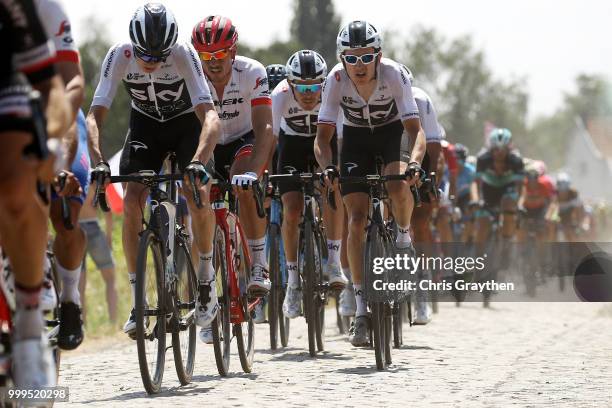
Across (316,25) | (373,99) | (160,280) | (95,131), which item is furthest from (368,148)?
(316,25)

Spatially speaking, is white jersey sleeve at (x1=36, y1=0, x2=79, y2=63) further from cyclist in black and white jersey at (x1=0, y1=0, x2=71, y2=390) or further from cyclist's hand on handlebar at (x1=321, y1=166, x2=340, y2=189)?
cyclist's hand on handlebar at (x1=321, y1=166, x2=340, y2=189)

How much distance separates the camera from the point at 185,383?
9.15 meters

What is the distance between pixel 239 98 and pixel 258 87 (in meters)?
0.23

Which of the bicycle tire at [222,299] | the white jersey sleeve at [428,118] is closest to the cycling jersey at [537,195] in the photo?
the white jersey sleeve at [428,118]

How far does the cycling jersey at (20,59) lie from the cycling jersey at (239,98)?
522cm

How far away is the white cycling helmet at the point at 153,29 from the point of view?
878 cm

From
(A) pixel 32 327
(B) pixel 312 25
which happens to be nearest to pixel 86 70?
(B) pixel 312 25

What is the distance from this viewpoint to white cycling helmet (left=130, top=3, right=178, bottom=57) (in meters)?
8.78

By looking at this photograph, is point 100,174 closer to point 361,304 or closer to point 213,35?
point 213,35

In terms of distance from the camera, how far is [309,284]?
11711 mm

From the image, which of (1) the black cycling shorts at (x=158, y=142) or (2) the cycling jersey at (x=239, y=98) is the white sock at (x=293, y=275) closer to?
(2) the cycling jersey at (x=239, y=98)

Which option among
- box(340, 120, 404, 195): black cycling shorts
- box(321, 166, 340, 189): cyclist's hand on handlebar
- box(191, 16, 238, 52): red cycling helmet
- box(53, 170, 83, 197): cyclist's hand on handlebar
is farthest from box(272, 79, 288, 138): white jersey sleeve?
box(53, 170, 83, 197): cyclist's hand on handlebar

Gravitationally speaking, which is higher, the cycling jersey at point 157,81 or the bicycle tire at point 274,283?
the cycling jersey at point 157,81

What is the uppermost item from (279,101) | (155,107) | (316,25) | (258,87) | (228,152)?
(316,25)
